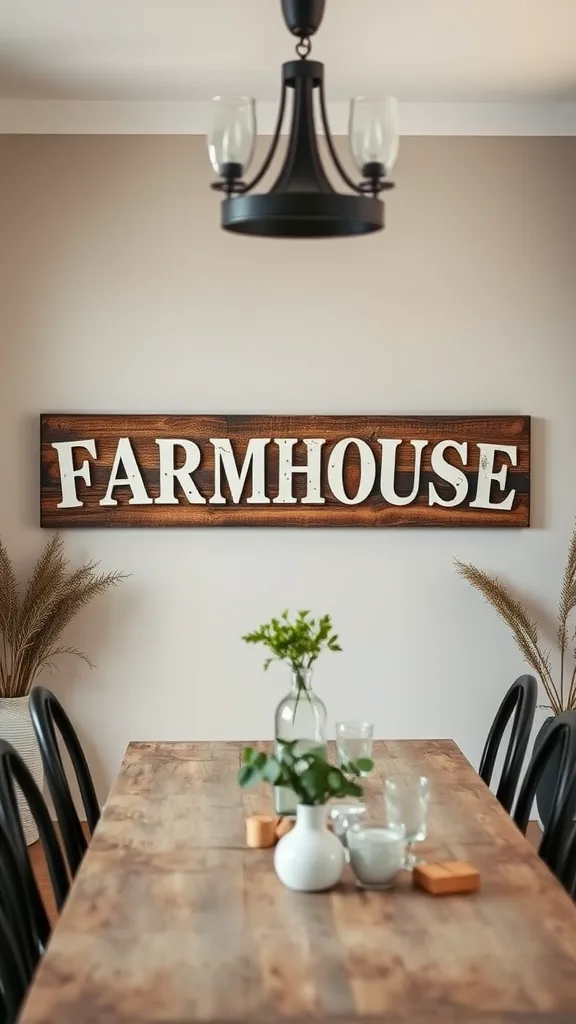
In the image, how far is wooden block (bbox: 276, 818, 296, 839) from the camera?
7.65 feet

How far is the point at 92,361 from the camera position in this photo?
4.59 m

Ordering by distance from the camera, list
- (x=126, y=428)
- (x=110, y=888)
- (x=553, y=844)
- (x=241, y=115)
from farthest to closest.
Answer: (x=126, y=428), (x=553, y=844), (x=241, y=115), (x=110, y=888)

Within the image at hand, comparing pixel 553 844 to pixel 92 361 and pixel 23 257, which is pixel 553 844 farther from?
pixel 23 257

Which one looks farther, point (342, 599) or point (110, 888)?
point (342, 599)

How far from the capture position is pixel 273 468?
4582 millimetres

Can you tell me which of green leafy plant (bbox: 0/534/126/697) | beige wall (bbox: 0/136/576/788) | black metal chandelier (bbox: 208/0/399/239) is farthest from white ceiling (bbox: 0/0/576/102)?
green leafy plant (bbox: 0/534/126/697)

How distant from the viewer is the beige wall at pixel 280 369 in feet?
15.0

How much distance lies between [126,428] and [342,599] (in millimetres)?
1072

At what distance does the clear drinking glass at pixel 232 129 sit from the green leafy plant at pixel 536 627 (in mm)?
2576

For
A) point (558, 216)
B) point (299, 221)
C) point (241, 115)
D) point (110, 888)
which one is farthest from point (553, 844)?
point (558, 216)

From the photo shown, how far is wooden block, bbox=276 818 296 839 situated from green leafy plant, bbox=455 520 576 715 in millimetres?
2259

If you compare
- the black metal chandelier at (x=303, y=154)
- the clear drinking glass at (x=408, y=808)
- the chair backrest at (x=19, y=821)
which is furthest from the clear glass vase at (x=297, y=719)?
the black metal chandelier at (x=303, y=154)

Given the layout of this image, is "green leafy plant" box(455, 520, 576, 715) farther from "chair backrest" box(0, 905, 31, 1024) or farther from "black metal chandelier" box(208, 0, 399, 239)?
"chair backrest" box(0, 905, 31, 1024)

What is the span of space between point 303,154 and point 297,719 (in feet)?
3.72
